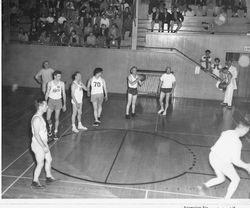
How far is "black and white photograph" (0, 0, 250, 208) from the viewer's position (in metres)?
6.77

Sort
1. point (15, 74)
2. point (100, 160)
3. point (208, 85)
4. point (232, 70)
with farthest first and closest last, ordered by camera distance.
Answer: point (15, 74), point (208, 85), point (232, 70), point (100, 160)

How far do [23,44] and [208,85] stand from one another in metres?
9.68

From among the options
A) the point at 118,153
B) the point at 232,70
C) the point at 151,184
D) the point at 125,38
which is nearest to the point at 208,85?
the point at 232,70

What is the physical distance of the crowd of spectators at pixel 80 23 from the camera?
18.3m

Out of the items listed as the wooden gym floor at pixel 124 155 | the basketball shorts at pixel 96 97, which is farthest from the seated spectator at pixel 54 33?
the basketball shorts at pixel 96 97

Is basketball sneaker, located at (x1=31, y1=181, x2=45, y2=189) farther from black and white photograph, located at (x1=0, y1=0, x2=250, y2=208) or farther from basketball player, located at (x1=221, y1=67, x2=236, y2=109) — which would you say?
basketball player, located at (x1=221, y1=67, x2=236, y2=109)

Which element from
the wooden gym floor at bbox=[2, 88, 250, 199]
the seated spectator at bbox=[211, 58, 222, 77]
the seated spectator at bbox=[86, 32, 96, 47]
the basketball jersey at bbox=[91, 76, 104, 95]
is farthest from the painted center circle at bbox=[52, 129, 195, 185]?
the seated spectator at bbox=[86, 32, 96, 47]

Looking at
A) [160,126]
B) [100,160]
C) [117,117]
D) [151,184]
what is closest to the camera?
[151,184]

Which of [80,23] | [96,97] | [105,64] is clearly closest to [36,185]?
[96,97]

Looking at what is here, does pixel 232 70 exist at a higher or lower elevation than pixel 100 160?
higher

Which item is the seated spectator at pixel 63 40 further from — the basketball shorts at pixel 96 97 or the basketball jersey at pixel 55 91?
the basketball jersey at pixel 55 91

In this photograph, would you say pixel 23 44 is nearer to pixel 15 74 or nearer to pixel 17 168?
pixel 15 74
